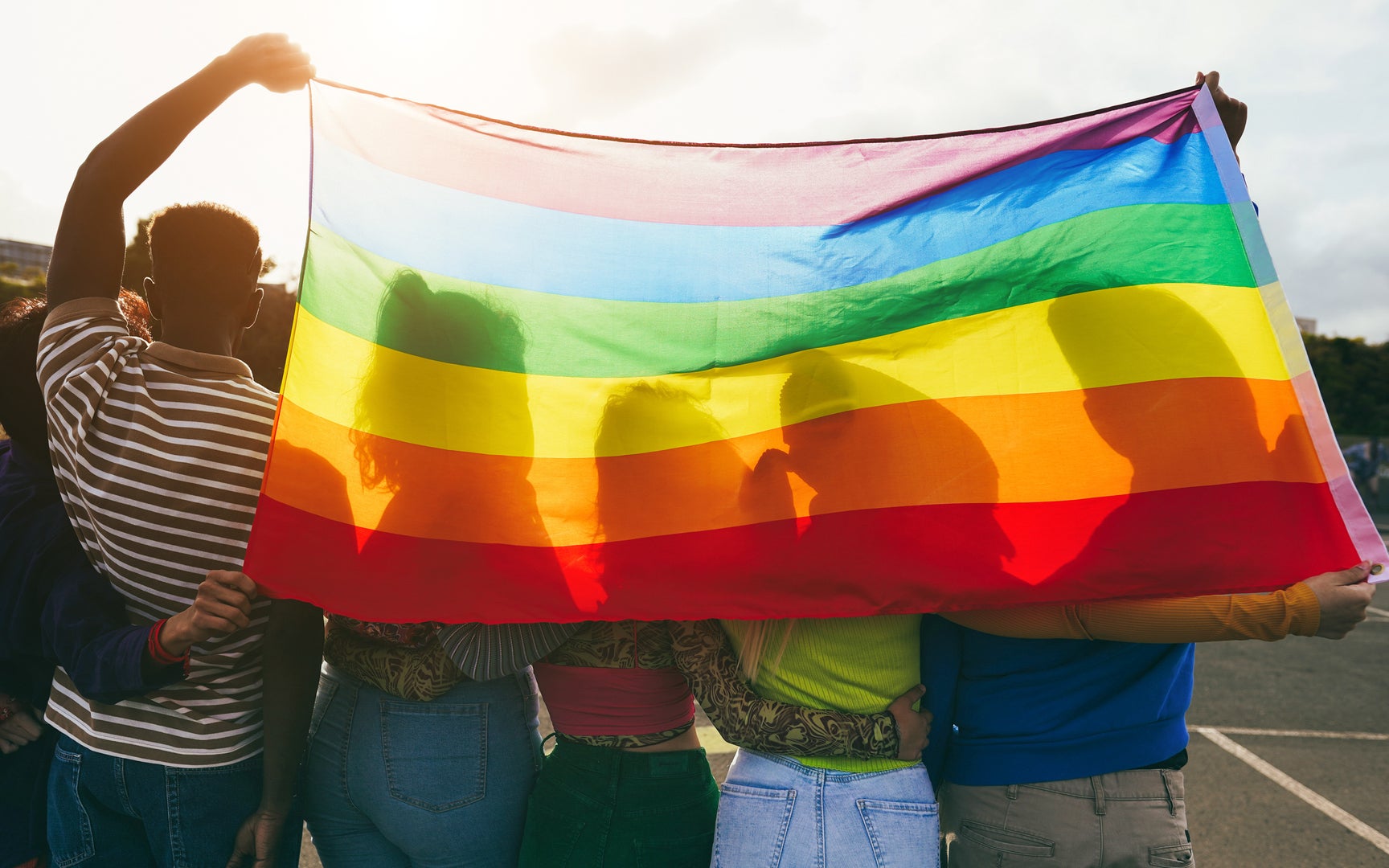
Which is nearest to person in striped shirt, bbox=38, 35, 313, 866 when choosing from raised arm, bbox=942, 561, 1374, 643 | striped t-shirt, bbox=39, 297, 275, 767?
striped t-shirt, bbox=39, 297, 275, 767

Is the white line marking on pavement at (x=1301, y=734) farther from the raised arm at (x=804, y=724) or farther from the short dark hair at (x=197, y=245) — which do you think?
the short dark hair at (x=197, y=245)

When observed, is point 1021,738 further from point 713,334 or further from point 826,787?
point 713,334

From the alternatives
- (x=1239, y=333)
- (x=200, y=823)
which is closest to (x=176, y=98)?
(x=200, y=823)

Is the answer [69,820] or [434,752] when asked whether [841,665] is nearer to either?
[434,752]

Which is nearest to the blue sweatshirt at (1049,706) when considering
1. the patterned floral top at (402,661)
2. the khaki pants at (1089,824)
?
the khaki pants at (1089,824)

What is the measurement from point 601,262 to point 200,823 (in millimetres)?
1548

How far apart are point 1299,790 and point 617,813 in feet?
14.8

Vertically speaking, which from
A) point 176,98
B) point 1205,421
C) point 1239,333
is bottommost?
point 1205,421

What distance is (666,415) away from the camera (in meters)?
2.17

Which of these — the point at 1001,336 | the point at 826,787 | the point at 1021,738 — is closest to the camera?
the point at 826,787

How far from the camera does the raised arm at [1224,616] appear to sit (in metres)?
1.81

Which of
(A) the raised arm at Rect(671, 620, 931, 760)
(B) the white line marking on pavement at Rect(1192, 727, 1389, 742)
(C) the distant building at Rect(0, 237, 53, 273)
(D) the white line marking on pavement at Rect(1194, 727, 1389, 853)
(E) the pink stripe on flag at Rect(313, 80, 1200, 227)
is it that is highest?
(C) the distant building at Rect(0, 237, 53, 273)

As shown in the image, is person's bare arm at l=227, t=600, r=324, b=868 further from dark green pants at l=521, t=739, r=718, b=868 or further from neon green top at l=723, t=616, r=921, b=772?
neon green top at l=723, t=616, r=921, b=772

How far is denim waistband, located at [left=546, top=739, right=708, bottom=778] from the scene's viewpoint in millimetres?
1955
